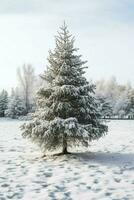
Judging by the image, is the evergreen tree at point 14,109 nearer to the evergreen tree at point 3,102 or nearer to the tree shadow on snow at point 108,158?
the evergreen tree at point 3,102

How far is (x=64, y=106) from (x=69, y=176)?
5.09 metres

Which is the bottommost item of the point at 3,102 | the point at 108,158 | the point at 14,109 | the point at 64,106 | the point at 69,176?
the point at 69,176

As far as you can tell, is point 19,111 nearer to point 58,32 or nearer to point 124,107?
point 124,107

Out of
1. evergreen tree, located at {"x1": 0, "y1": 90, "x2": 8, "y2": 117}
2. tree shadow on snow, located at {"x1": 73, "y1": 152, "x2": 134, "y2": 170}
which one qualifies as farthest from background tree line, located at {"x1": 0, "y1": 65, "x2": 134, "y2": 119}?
tree shadow on snow, located at {"x1": 73, "y1": 152, "x2": 134, "y2": 170}

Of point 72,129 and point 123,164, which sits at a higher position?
point 72,129

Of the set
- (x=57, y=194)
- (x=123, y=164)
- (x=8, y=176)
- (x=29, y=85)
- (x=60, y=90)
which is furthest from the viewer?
(x=29, y=85)

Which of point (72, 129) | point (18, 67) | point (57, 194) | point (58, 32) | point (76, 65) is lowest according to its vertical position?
point (57, 194)

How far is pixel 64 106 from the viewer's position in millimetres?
19516

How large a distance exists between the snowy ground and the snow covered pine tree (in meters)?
1.12

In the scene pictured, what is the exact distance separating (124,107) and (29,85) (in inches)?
1001

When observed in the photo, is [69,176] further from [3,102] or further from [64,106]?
[3,102]

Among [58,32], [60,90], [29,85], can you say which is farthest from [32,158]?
[29,85]

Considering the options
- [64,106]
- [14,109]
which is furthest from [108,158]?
[14,109]

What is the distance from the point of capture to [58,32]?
67.4 feet
